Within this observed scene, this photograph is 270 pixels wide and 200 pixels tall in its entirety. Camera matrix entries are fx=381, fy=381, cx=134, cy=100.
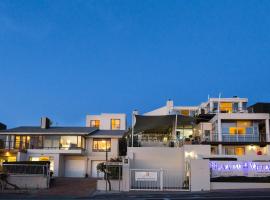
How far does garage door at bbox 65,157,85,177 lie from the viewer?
148ft

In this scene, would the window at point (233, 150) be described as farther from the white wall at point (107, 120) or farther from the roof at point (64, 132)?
the white wall at point (107, 120)

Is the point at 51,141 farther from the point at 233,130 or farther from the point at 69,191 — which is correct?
the point at 233,130

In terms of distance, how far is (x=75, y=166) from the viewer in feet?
150

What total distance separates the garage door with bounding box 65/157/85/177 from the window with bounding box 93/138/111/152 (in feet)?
7.34

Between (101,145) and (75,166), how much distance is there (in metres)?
3.96

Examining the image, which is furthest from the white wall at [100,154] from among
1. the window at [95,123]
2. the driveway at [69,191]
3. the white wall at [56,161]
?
the window at [95,123]

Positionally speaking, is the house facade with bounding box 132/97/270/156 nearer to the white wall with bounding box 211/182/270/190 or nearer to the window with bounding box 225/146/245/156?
the window with bounding box 225/146/245/156

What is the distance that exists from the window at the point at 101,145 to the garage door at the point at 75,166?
7.34 feet

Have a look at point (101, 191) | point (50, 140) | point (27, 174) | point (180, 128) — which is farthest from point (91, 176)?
point (101, 191)

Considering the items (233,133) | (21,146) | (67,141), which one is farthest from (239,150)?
(21,146)

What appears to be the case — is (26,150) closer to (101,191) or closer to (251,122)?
(101,191)

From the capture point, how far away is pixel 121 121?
6303 cm

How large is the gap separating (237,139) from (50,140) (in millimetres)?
21621

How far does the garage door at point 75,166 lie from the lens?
45.2 m
